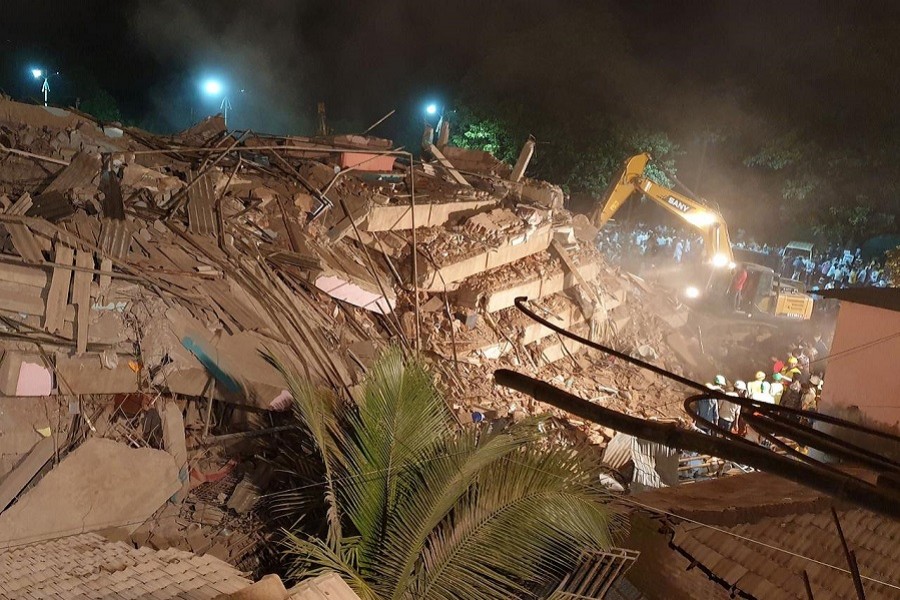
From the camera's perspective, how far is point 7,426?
5.39m

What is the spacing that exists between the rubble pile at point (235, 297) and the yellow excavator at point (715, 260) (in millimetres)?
2112

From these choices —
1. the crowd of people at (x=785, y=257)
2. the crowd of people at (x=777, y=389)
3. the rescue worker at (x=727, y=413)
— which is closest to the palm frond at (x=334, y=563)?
the crowd of people at (x=777, y=389)

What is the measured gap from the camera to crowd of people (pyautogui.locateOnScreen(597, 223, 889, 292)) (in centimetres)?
2206

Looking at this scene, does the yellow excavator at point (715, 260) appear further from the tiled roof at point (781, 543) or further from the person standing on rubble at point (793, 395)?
the tiled roof at point (781, 543)

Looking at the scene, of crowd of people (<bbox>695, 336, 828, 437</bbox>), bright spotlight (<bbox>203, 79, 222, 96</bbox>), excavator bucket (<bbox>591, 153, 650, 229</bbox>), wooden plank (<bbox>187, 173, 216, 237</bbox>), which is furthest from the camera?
bright spotlight (<bbox>203, 79, 222, 96</bbox>)

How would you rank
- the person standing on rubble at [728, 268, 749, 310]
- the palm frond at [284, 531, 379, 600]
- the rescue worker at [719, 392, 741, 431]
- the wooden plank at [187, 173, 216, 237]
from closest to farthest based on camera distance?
the palm frond at [284, 531, 379, 600] → the wooden plank at [187, 173, 216, 237] → the rescue worker at [719, 392, 741, 431] → the person standing on rubble at [728, 268, 749, 310]

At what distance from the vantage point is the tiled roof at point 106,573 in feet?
12.3

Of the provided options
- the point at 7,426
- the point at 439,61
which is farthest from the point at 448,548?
the point at 439,61

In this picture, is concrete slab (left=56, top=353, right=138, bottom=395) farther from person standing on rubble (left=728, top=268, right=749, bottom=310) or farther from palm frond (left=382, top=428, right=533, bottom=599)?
person standing on rubble (left=728, top=268, right=749, bottom=310)

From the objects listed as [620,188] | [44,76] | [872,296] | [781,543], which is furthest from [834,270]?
[44,76]

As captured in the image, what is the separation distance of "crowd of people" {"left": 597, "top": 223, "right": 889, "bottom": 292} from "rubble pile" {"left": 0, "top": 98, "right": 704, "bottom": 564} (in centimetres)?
863

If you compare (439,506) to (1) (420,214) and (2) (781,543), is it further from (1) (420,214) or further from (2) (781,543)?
(1) (420,214)

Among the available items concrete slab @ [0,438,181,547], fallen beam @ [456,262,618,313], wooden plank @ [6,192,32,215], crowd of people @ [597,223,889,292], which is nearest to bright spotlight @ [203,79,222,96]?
crowd of people @ [597,223,889,292]

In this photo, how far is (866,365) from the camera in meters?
10.2
